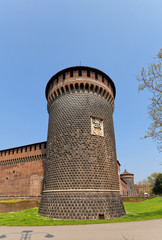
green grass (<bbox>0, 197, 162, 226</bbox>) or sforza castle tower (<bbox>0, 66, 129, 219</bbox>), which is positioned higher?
sforza castle tower (<bbox>0, 66, 129, 219</bbox>)

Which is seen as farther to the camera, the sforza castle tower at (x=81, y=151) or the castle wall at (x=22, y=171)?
the castle wall at (x=22, y=171)

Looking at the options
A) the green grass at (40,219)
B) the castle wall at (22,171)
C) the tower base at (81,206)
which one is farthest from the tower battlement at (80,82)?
the green grass at (40,219)

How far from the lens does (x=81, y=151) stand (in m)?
13.9

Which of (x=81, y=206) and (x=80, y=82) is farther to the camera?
(x=80, y=82)

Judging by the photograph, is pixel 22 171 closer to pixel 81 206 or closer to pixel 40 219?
pixel 40 219

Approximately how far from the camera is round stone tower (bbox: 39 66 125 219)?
1248cm

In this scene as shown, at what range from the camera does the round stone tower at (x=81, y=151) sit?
40.9 ft

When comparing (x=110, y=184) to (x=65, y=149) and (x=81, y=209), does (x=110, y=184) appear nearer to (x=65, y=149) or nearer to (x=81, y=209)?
(x=81, y=209)

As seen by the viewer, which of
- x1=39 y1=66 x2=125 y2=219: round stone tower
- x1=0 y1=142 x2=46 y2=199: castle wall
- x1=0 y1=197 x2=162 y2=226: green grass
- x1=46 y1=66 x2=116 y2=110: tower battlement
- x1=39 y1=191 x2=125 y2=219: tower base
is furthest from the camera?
x1=0 y1=142 x2=46 y2=199: castle wall

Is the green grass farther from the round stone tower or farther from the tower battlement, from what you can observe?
the tower battlement

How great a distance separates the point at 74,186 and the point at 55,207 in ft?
7.50

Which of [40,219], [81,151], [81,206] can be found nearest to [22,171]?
[40,219]

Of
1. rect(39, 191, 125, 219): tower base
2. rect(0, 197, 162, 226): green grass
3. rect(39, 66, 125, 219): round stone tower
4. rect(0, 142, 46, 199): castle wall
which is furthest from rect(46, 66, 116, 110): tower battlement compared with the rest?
rect(0, 197, 162, 226): green grass

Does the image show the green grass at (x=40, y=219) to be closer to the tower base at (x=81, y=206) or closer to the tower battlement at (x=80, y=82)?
the tower base at (x=81, y=206)
